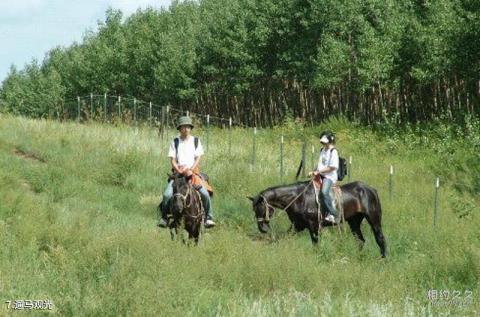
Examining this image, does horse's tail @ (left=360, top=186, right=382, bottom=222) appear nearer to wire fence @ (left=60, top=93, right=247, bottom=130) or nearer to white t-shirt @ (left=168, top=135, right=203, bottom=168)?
white t-shirt @ (left=168, top=135, right=203, bottom=168)

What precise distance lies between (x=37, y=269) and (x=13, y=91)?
8852cm

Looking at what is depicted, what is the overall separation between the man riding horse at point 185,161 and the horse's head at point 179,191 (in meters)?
0.10

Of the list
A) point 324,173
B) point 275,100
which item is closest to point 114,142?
point 324,173

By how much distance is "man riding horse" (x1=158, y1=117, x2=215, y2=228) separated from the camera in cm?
1190

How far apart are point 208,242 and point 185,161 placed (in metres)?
1.85

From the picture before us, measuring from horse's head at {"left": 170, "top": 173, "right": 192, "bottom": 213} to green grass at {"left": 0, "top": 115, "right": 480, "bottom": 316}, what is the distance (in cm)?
76

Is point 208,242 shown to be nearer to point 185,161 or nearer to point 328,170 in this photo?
point 185,161

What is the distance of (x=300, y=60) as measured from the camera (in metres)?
39.3

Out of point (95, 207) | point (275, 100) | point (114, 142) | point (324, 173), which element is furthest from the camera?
point (275, 100)

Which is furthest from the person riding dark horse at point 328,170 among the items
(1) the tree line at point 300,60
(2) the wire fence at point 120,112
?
(1) the tree line at point 300,60

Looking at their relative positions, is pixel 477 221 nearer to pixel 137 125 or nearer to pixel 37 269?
pixel 37 269

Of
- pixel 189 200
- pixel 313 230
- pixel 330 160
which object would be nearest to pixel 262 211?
pixel 313 230

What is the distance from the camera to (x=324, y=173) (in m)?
13.4

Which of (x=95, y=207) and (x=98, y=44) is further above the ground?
(x=98, y=44)
